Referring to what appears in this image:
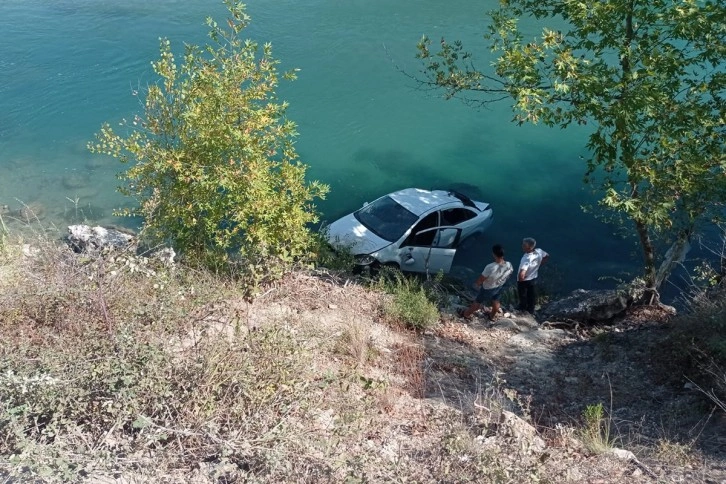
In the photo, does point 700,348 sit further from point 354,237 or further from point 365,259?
point 354,237

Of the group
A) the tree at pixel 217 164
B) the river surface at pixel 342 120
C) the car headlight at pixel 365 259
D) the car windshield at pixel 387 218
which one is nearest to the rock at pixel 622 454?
the tree at pixel 217 164

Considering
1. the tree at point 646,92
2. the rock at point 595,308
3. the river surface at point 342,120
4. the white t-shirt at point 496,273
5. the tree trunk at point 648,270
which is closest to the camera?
the tree at point 646,92

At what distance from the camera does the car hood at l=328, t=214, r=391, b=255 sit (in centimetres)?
1141

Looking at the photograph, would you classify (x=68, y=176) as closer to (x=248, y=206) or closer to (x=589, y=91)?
(x=248, y=206)

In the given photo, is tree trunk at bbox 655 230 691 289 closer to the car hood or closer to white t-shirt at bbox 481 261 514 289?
white t-shirt at bbox 481 261 514 289

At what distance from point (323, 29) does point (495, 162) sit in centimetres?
987

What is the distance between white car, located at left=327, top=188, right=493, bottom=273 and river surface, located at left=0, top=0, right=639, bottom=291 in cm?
102

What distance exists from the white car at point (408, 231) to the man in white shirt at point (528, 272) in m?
1.77

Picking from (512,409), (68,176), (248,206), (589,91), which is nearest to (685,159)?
(589,91)

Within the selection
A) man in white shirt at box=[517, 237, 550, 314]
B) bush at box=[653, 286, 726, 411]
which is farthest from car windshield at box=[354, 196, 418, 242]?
bush at box=[653, 286, 726, 411]

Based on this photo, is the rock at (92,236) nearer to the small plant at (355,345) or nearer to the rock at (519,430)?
the small plant at (355,345)

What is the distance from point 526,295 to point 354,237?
126 inches

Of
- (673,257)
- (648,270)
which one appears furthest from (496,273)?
(673,257)

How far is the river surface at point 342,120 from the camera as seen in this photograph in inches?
603
